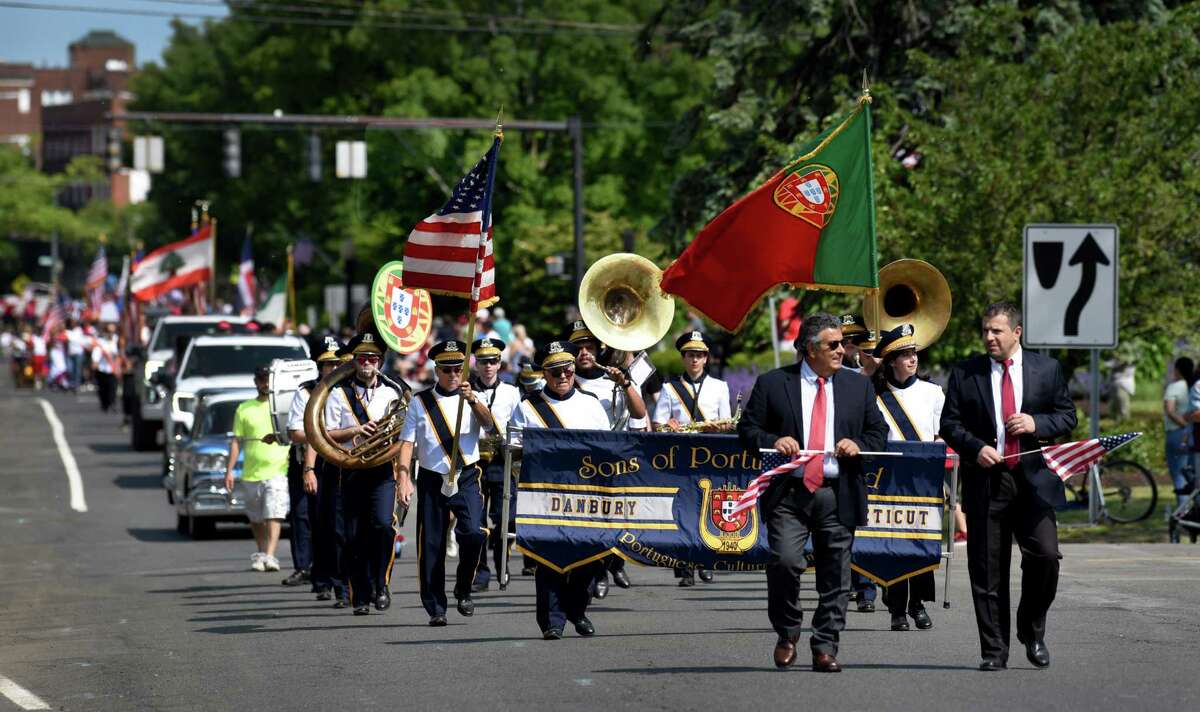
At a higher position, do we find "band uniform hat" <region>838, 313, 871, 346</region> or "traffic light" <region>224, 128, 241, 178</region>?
"traffic light" <region>224, 128, 241, 178</region>

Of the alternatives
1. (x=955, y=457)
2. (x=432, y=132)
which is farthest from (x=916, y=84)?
(x=432, y=132)

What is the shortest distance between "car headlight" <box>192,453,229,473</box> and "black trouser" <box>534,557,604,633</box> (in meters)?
9.20

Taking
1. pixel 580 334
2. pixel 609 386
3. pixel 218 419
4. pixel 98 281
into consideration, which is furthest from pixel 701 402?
pixel 98 281

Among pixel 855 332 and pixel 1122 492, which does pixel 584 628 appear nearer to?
pixel 855 332

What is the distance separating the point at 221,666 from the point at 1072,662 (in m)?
4.51

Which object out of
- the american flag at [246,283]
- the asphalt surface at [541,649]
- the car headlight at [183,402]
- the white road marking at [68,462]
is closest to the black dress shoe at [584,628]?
the asphalt surface at [541,649]

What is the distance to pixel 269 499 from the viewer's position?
56.6ft

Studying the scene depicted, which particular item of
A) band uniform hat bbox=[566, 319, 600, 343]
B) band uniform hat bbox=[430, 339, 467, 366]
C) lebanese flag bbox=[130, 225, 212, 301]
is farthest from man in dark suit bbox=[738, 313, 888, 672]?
lebanese flag bbox=[130, 225, 212, 301]

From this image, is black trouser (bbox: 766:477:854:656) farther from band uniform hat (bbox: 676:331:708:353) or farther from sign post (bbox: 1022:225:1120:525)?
sign post (bbox: 1022:225:1120:525)

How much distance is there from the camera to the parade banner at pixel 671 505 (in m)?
12.1

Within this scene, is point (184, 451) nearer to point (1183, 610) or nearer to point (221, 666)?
point (221, 666)

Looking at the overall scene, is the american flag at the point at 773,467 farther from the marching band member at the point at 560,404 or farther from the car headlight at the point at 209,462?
the car headlight at the point at 209,462

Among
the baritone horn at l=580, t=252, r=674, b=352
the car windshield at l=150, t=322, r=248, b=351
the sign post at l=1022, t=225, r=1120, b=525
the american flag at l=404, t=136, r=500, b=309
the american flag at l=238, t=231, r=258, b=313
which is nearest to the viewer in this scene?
the american flag at l=404, t=136, r=500, b=309

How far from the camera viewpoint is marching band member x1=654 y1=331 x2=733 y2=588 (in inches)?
615
